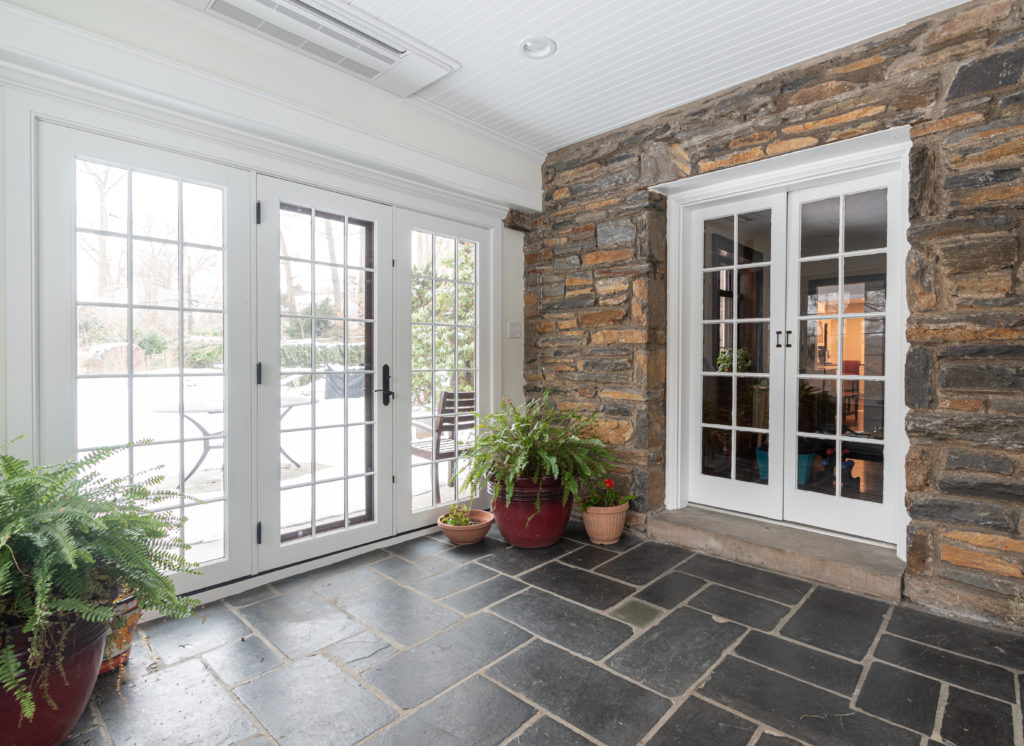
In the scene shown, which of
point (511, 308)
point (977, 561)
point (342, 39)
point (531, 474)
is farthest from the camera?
point (511, 308)

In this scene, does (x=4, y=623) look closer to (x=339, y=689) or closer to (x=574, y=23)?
(x=339, y=689)

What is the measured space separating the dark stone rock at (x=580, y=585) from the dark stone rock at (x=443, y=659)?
0.42 meters

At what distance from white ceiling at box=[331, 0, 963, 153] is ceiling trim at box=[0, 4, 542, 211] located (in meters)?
0.44

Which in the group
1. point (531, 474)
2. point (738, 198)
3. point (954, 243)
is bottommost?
point (531, 474)

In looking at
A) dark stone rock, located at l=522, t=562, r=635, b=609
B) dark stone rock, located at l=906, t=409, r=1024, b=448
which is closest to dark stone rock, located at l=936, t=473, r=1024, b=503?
dark stone rock, located at l=906, t=409, r=1024, b=448

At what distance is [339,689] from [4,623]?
3.30ft

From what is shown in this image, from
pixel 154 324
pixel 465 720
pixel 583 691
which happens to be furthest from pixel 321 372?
pixel 583 691

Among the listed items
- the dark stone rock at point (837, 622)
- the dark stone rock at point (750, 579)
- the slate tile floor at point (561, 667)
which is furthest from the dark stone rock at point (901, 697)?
the dark stone rock at point (750, 579)

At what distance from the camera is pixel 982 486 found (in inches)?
93.3

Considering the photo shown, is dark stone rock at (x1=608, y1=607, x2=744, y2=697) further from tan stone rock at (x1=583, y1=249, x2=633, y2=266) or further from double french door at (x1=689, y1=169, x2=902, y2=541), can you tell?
tan stone rock at (x1=583, y1=249, x2=633, y2=266)

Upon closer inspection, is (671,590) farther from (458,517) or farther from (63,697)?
(63,697)

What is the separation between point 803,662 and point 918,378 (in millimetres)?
1381

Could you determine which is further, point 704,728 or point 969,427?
point 969,427

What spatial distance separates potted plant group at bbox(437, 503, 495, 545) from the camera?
3.34 metres
